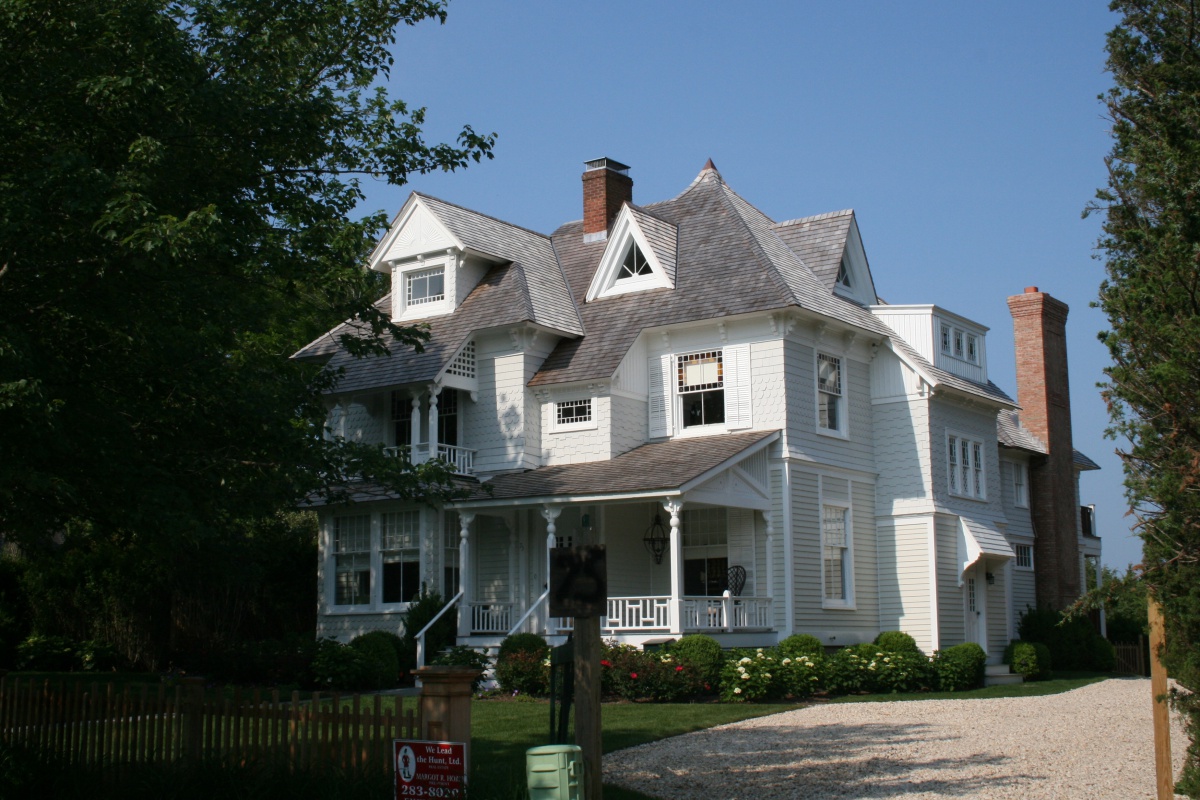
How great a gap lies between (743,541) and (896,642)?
375cm

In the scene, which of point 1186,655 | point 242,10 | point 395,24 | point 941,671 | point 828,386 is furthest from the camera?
point 828,386

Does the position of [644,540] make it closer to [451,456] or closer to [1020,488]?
[451,456]

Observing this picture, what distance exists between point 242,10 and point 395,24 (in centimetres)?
285

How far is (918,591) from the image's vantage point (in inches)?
1072

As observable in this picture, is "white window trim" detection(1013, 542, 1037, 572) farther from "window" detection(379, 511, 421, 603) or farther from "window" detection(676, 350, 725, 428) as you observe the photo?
"window" detection(379, 511, 421, 603)

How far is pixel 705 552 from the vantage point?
2639cm

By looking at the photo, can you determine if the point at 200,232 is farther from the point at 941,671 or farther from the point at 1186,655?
the point at 941,671

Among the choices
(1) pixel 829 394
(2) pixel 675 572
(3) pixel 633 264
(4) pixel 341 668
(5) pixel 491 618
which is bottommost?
(4) pixel 341 668

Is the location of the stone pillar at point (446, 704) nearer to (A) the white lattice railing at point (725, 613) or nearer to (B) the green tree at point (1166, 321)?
(B) the green tree at point (1166, 321)

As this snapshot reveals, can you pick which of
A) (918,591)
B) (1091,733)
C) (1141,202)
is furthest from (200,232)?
(918,591)

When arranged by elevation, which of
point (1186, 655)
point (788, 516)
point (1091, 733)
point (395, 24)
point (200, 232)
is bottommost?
point (1091, 733)

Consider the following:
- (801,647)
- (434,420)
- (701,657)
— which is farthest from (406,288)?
(801,647)

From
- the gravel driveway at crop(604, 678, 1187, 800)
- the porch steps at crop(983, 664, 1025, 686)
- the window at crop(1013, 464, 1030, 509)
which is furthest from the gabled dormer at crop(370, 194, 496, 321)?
the window at crop(1013, 464, 1030, 509)

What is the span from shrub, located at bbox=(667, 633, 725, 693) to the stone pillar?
1139cm
